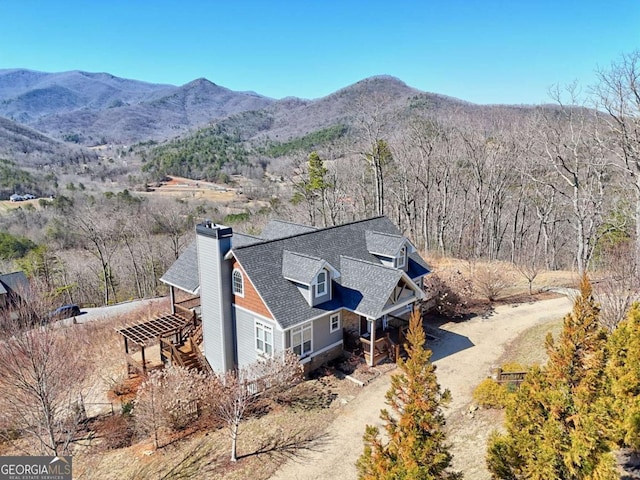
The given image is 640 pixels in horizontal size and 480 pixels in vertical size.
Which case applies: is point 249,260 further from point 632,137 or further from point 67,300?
point 67,300

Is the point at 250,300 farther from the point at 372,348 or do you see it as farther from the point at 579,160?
the point at 579,160

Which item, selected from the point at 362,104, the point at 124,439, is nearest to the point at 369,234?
the point at 124,439

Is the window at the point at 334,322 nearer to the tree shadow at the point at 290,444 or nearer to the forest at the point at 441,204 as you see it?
the tree shadow at the point at 290,444

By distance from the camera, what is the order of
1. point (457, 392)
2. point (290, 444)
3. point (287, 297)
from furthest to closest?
point (287, 297) → point (457, 392) → point (290, 444)

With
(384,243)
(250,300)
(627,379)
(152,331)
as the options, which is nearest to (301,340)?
Answer: (250,300)

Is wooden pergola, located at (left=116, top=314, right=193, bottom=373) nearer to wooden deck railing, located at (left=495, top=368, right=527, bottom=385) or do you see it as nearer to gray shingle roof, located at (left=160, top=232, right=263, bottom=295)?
gray shingle roof, located at (left=160, top=232, right=263, bottom=295)
